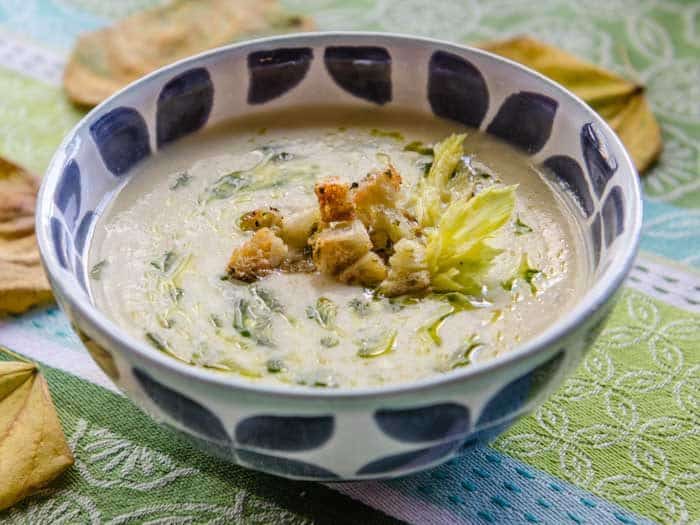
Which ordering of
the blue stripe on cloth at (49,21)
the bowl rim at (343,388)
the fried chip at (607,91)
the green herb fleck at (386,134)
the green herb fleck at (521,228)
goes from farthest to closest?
the blue stripe on cloth at (49,21) → the fried chip at (607,91) → the green herb fleck at (386,134) → the green herb fleck at (521,228) → the bowl rim at (343,388)

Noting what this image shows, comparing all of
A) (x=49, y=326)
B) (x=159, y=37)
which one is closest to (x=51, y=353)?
(x=49, y=326)

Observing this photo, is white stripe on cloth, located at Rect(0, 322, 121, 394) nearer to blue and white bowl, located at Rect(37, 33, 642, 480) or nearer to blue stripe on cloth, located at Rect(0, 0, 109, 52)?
blue and white bowl, located at Rect(37, 33, 642, 480)

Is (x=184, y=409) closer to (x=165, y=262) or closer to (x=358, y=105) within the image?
(x=165, y=262)

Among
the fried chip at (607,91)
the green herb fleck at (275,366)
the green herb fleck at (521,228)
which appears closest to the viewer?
the green herb fleck at (275,366)

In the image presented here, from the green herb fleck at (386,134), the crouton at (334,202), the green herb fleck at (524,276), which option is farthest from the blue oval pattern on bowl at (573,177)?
the crouton at (334,202)

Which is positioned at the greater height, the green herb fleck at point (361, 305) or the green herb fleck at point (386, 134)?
the green herb fleck at point (386, 134)

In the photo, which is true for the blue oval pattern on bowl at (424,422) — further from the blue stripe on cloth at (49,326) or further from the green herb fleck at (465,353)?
the blue stripe on cloth at (49,326)
